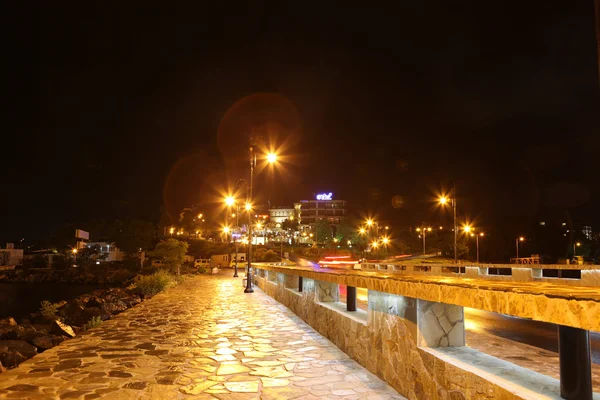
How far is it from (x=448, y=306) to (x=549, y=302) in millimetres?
2258

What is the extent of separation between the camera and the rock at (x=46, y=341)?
9328 mm

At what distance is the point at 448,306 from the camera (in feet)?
15.4

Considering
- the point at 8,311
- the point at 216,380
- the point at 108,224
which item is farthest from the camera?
the point at 108,224

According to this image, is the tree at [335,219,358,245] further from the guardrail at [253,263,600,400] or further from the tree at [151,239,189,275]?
the guardrail at [253,263,600,400]

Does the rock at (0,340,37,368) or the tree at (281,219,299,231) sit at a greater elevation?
the tree at (281,219,299,231)

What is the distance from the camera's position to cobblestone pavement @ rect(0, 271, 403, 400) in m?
5.46

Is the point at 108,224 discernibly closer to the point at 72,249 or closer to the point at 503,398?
the point at 72,249

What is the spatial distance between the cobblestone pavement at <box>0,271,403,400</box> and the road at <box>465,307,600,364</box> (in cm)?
379

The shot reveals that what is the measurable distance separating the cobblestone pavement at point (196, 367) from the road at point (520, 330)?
379cm

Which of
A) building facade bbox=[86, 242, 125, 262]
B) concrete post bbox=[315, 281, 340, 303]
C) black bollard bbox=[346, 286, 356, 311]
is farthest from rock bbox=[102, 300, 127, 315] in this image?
building facade bbox=[86, 242, 125, 262]

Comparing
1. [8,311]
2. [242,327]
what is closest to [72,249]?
[8,311]

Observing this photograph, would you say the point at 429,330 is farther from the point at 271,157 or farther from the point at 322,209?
the point at 322,209

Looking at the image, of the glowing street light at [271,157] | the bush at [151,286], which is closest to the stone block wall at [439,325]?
the glowing street light at [271,157]

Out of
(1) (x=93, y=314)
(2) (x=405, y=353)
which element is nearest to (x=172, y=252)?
(1) (x=93, y=314)
